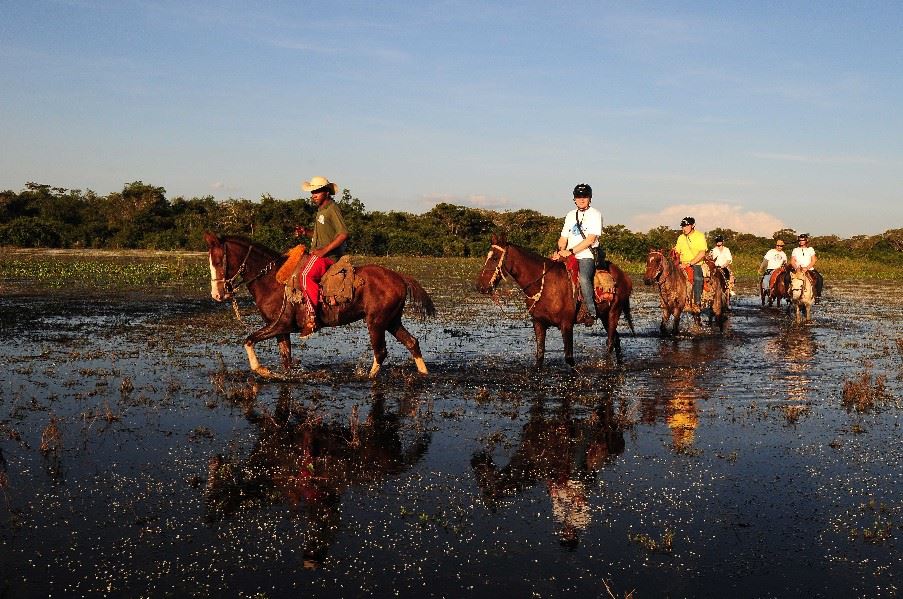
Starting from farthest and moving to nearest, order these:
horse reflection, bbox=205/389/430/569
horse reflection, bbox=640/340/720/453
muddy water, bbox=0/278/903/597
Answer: horse reflection, bbox=640/340/720/453 < horse reflection, bbox=205/389/430/569 < muddy water, bbox=0/278/903/597

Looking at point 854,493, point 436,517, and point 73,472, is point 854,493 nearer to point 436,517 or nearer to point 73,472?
point 436,517

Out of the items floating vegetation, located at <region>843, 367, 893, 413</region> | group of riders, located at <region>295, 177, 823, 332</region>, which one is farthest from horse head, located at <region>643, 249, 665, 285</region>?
floating vegetation, located at <region>843, 367, 893, 413</region>

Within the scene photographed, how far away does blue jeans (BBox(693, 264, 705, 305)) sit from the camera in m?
18.5

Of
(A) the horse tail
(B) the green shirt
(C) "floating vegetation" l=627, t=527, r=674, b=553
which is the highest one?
(B) the green shirt

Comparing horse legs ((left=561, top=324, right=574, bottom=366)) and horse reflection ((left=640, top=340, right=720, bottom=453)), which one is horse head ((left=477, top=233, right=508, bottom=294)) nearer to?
horse legs ((left=561, top=324, right=574, bottom=366))

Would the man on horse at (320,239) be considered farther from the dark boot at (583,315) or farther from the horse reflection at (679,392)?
the horse reflection at (679,392)

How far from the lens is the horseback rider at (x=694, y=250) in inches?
717

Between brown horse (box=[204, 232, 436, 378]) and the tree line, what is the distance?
180ft

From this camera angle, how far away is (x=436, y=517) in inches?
233

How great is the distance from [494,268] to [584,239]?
1589mm

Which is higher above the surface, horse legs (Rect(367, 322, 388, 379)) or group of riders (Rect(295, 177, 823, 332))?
group of riders (Rect(295, 177, 823, 332))

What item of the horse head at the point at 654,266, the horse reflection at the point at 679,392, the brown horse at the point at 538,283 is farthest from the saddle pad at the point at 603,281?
the horse head at the point at 654,266

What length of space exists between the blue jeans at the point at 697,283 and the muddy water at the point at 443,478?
5.17m

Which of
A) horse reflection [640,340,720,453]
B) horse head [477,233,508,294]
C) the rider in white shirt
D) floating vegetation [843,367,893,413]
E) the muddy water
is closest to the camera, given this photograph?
the muddy water
